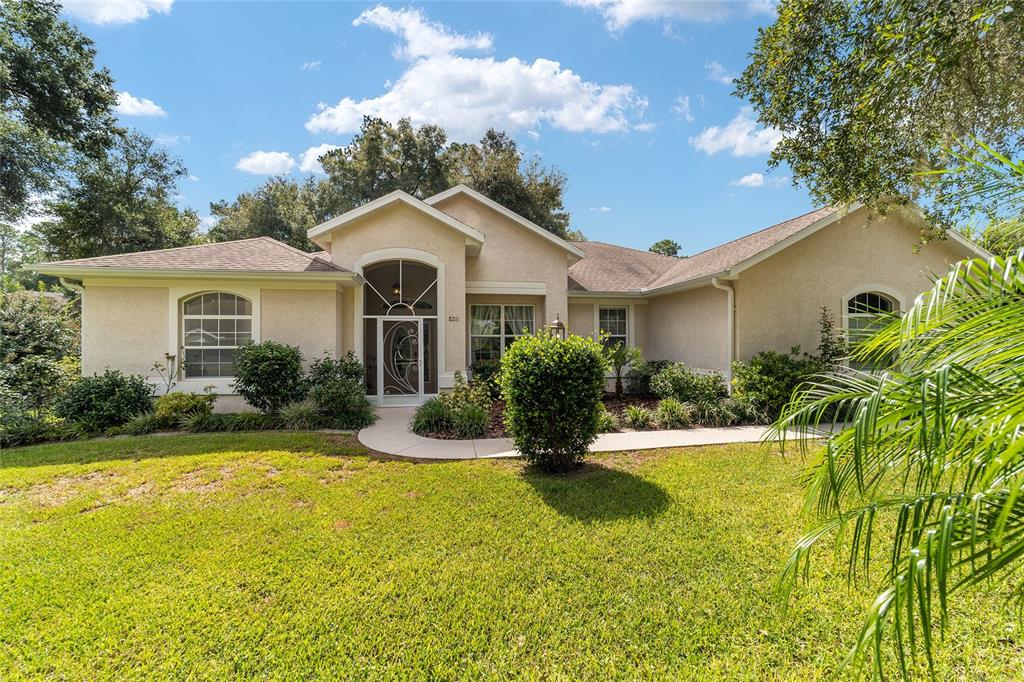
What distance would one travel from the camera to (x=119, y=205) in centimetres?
2114

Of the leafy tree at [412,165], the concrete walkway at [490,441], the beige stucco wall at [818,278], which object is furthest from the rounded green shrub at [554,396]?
the leafy tree at [412,165]

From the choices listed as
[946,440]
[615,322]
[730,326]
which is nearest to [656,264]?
[615,322]

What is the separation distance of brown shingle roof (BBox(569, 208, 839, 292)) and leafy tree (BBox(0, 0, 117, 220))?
70.5 feet

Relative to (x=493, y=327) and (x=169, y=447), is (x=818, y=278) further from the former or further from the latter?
(x=169, y=447)

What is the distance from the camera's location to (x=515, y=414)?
21.0ft

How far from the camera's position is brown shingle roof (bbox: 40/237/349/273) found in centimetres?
1020

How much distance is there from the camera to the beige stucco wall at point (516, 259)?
14102mm

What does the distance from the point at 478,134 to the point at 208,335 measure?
2305 cm

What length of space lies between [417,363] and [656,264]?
12001mm

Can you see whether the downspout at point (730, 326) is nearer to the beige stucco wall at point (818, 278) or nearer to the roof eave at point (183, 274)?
the beige stucco wall at point (818, 278)

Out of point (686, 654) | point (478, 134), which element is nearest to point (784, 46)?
point (686, 654)

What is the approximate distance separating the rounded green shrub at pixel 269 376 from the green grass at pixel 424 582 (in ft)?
11.5

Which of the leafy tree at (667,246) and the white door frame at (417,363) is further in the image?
the leafy tree at (667,246)

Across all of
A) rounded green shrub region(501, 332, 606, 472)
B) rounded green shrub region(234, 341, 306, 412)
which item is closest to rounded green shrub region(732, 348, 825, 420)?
rounded green shrub region(501, 332, 606, 472)
